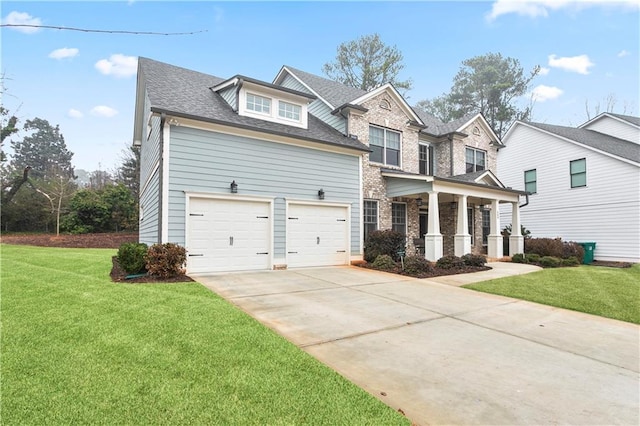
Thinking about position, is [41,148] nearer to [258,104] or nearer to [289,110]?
[258,104]

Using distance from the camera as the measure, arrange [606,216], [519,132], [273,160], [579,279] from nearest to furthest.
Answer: [579,279] → [273,160] → [606,216] → [519,132]

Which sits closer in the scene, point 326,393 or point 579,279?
point 326,393

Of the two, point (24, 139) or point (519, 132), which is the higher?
point (24, 139)

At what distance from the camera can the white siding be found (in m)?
18.3

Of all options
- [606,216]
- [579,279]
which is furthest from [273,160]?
[606,216]

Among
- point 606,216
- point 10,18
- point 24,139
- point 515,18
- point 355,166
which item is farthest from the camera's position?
point 24,139

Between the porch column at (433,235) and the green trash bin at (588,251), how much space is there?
350 inches

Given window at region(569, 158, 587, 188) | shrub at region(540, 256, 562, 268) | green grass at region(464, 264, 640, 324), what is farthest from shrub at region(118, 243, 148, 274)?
window at region(569, 158, 587, 188)

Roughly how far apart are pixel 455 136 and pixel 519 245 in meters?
5.85

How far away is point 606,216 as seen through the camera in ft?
50.5

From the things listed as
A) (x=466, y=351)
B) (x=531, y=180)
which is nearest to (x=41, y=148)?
(x=531, y=180)

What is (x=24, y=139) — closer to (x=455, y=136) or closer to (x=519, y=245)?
(x=455, y=136)

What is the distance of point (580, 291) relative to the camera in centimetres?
714

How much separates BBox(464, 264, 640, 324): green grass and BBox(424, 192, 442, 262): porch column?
2.75 meters
